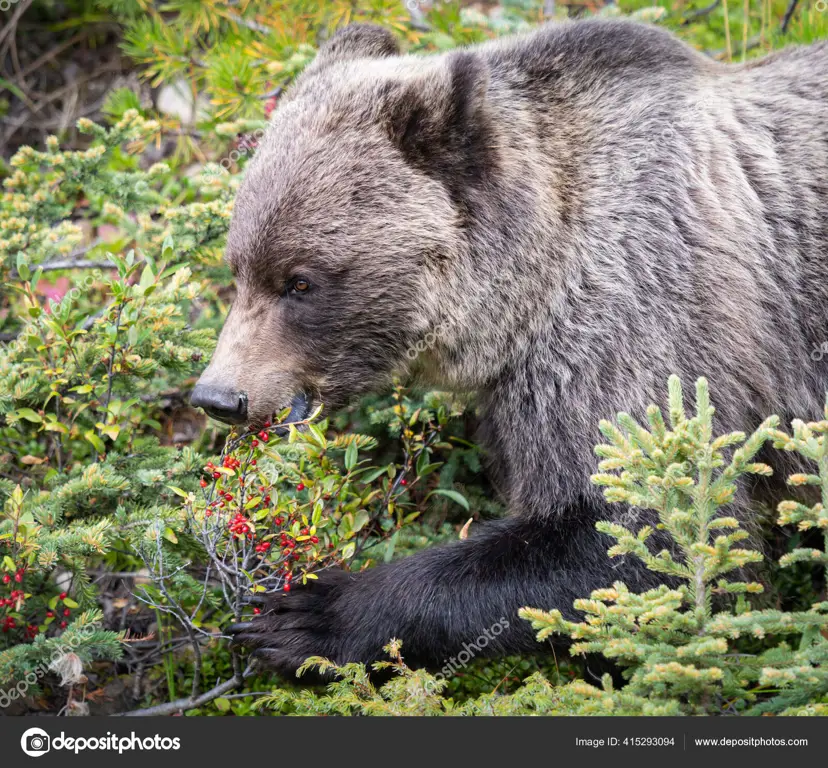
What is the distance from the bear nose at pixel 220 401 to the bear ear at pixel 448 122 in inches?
50.1

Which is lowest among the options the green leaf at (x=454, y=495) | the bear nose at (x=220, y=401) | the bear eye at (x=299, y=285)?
the green leaf at (x=454, y=495)

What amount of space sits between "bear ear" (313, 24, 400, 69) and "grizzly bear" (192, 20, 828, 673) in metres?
0.45

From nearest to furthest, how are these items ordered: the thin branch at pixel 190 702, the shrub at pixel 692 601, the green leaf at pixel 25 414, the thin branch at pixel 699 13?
1. the shrub at pixel 692 601
2. the thin branch at pixel 190 702
3. the green leaf at pixel 25 414
4. the thin branch at pixel 699 13

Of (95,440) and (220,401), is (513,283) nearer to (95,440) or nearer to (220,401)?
(220,401)

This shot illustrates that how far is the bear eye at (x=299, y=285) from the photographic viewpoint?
3891 millimetres

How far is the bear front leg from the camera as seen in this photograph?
384cm

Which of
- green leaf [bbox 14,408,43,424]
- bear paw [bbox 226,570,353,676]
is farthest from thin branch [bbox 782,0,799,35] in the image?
green leaf [bbox 14,408,43,424]

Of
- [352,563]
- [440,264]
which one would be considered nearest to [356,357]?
[440,264]

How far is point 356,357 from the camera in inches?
160

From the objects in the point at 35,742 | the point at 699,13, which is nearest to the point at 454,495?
the point at 35,742

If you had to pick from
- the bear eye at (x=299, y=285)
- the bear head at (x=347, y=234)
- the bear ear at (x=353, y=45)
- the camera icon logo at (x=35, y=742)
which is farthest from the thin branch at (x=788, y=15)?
the camera icon logo at (x=35, y=742)

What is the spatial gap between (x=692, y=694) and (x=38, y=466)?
3.40 metres

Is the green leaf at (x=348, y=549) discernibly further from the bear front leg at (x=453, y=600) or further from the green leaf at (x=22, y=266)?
the green leaf at (x=22, y=266)

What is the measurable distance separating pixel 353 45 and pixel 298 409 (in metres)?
1.92
